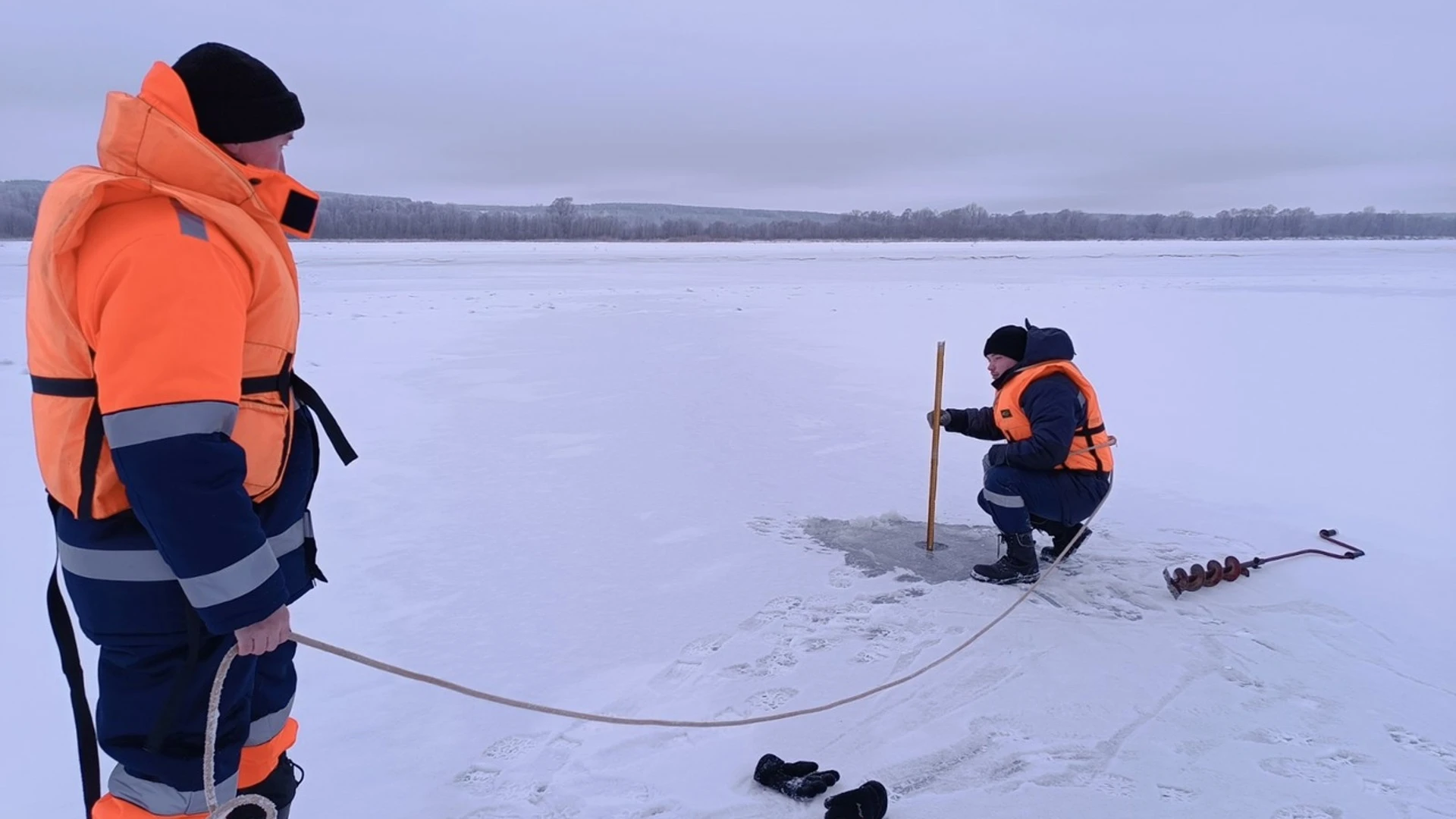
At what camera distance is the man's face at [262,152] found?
1.70 m

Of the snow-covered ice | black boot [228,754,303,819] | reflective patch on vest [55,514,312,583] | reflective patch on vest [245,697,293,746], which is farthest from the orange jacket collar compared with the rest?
the snow-covered ice

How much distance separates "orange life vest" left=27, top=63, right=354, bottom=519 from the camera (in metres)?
1.40

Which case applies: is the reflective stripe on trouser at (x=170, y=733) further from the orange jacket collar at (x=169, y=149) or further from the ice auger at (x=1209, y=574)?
the ice auger at (x=1209, y=574)

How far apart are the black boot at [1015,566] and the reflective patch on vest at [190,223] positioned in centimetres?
347

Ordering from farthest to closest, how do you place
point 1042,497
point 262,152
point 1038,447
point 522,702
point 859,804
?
point 1042,497 < point 1038,447 < point 522,702 < point 859,804 < point 262,152

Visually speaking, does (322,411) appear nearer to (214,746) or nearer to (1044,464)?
(214,746)

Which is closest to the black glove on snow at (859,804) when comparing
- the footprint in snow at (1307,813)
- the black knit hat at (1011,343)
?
the footprint in snow at (1307,813)

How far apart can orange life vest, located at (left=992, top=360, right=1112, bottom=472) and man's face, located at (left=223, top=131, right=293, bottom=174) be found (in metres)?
Answer: 3.19

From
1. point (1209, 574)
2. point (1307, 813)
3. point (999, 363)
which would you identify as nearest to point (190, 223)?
point (1307, 813)

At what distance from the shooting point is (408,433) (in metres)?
6.55

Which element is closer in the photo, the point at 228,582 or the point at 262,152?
the point at 228,582

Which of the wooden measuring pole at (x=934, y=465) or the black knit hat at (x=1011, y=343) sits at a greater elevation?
the black knit hat at (x=1011, y=343)

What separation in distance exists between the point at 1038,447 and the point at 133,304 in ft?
11.3

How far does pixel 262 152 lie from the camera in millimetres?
1726
